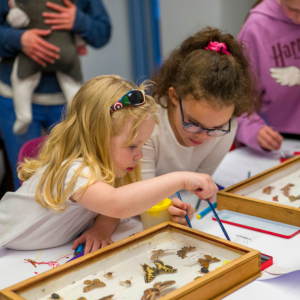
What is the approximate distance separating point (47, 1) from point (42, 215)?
115 centimetres

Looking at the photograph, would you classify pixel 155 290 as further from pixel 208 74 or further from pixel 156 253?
pixel 208 74

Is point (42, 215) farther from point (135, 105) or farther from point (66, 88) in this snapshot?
point (66, 88)

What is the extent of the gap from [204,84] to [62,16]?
3.16 ft

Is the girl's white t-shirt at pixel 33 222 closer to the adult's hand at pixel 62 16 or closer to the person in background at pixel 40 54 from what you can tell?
the person in background at pixel 40 54

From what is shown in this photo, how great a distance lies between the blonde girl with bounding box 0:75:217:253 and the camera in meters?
0.85

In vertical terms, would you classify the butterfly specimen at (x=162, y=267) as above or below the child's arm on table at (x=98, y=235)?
above

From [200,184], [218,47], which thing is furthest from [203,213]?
[218,47]

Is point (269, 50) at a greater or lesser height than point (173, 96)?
greater

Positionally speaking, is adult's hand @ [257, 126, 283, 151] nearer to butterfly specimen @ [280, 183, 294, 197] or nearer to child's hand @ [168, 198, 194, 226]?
butterfly specimen @ [280, 183, 294, 197]

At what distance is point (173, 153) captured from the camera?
4.42 ft

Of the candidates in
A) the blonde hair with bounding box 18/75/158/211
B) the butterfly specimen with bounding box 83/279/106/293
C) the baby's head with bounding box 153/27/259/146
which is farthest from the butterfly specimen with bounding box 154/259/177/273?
the baby's head with bounding box 153/27/259/146

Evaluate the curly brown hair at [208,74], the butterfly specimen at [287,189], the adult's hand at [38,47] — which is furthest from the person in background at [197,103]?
the adult's hand at [38,47]

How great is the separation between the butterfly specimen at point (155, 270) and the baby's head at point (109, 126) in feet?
0.76

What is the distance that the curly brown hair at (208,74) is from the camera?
111cm
